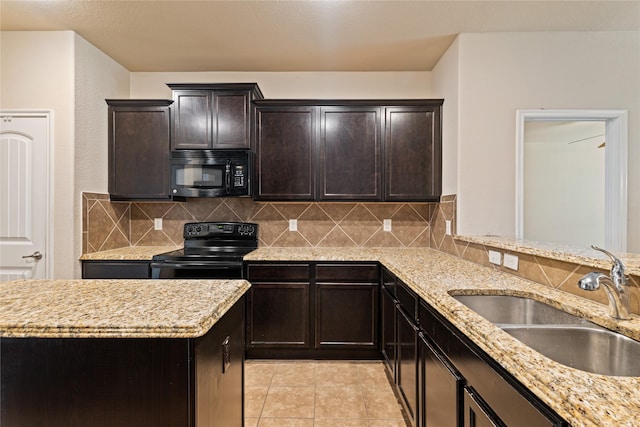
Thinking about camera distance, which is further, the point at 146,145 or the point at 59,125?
the point at 146,145

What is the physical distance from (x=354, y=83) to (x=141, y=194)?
2418 mm

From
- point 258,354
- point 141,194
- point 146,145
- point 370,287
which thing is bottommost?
point 258,354

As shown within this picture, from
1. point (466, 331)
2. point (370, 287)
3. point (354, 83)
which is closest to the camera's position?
point (466, 331)

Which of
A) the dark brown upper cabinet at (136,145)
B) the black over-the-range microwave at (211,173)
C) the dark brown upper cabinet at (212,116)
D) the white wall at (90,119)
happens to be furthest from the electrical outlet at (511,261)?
the white wall at (90,119)

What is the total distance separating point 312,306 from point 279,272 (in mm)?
412

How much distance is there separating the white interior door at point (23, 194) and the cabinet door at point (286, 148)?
1.76 metres

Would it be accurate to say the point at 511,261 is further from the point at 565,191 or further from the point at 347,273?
the point at 565,191

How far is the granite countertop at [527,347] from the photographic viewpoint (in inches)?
24.7

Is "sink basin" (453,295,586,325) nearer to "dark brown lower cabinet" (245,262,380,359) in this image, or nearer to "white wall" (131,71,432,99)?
"dark brown lower cabinet" (245,262,380,359)

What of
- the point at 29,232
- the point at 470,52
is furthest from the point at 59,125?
the point at 470,52

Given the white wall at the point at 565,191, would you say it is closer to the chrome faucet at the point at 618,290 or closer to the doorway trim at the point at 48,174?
the chrome faucet at the point at 618,290

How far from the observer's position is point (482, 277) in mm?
1795

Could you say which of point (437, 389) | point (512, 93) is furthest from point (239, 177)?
point (512, 93)

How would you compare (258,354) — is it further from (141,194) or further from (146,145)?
(146,145)
